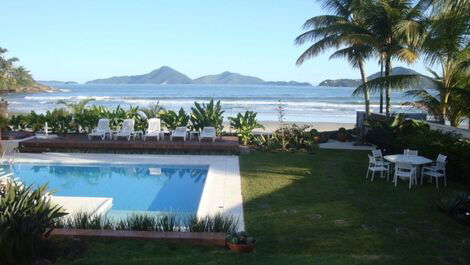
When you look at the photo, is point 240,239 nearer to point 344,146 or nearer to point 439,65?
point 439,65

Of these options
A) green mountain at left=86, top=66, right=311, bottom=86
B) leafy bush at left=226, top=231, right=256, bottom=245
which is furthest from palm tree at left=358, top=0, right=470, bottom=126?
green mountain at left=86, top=66, right=311, bottom=86

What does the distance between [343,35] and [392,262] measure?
1323cm

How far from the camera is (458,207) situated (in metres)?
7.43

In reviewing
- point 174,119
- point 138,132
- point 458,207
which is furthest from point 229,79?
point 458,207

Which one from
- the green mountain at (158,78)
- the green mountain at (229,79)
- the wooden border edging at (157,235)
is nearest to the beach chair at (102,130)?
the wooden border edging at (157,235)

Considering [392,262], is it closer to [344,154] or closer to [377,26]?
[344,154]

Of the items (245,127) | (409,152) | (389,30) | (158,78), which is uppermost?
(158,78)

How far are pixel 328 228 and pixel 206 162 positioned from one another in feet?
21.7

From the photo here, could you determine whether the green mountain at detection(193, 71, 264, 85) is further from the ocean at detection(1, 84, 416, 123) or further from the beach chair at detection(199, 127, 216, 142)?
the beach chair at detection(199, 127, 216, 142)

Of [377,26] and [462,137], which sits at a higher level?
[377,26]

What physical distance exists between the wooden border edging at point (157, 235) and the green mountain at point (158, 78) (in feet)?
432

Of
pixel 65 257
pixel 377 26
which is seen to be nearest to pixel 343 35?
pixel 377 26

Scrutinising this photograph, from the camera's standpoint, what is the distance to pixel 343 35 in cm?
1709

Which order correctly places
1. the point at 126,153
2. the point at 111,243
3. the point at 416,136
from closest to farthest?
the point at 111,243 < the point at 416,136 < the point at 126,153
